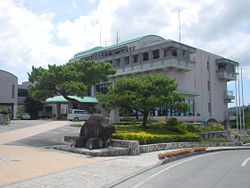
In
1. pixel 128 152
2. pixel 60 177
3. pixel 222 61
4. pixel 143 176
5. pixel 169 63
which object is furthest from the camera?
pixel 222 61

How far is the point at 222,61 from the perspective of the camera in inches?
2336

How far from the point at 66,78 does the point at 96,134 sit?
8226mm

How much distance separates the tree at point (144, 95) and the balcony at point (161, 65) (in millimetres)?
17860

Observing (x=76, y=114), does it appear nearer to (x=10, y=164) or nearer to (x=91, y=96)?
(x=91, y=96)

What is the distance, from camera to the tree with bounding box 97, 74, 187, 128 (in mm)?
27141

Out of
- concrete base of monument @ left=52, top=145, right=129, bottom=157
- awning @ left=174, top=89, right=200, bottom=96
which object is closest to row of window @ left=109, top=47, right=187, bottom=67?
awning @ left=174, top=89, right=200, bottom=96

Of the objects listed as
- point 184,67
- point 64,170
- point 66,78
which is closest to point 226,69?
point 184,67

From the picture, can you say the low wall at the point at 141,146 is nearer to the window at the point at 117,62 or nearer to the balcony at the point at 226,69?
the window at the point at 117,62

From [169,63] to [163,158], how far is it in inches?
1197

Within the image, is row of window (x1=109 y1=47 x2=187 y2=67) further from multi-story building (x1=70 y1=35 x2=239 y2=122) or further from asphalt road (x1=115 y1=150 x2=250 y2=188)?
asphalt road (x1=115 y1=150 x2=250 y2=188)

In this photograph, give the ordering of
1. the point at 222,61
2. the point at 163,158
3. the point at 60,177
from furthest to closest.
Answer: the point at 222,61
the point at 163,158
the point at 60,177

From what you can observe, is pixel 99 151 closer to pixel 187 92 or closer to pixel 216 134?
pixel 216 134

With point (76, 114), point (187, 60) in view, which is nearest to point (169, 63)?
point (187, 60)

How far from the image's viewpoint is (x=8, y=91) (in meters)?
58.4
